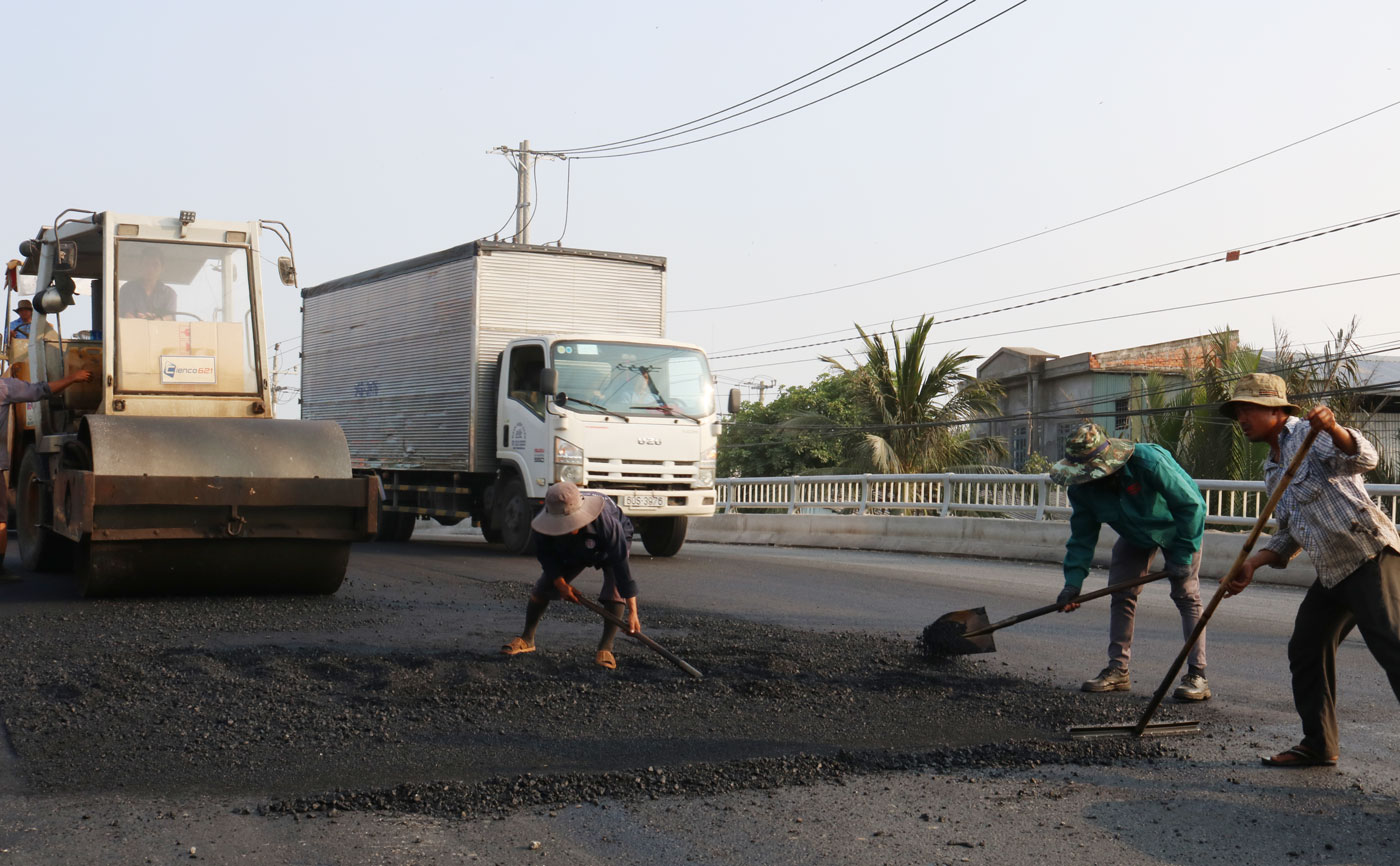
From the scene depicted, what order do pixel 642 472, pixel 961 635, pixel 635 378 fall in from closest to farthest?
pixel 961 635, pixel 642 472, pixel 635 378

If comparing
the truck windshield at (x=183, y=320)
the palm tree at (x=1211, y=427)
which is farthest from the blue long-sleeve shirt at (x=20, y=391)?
the palm tree at (x=1211, y=427)

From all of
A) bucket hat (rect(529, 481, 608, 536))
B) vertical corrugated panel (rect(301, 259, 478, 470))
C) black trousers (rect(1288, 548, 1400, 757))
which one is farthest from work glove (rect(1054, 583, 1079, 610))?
vertical corrugated panel (rect(301, 259, 478, 470))

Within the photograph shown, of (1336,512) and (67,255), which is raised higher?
(67,255)

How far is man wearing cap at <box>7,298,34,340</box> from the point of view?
11406 millimetres

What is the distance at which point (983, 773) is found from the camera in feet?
17.3

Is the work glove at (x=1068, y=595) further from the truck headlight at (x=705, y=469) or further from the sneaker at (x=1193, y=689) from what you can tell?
the truck headlight at (x=705, y=469)

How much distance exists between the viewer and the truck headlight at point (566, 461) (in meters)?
14.6

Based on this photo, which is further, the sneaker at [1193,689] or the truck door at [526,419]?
the truck door at [526,419]

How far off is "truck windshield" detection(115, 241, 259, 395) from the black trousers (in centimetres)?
802

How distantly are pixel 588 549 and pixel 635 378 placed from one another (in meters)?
8.03

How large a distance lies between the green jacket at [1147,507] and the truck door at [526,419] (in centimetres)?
830

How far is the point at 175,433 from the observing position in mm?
9555

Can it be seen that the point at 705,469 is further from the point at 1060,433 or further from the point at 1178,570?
the point at 1060,433

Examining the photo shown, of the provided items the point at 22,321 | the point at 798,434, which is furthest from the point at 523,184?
the point at 22,321
